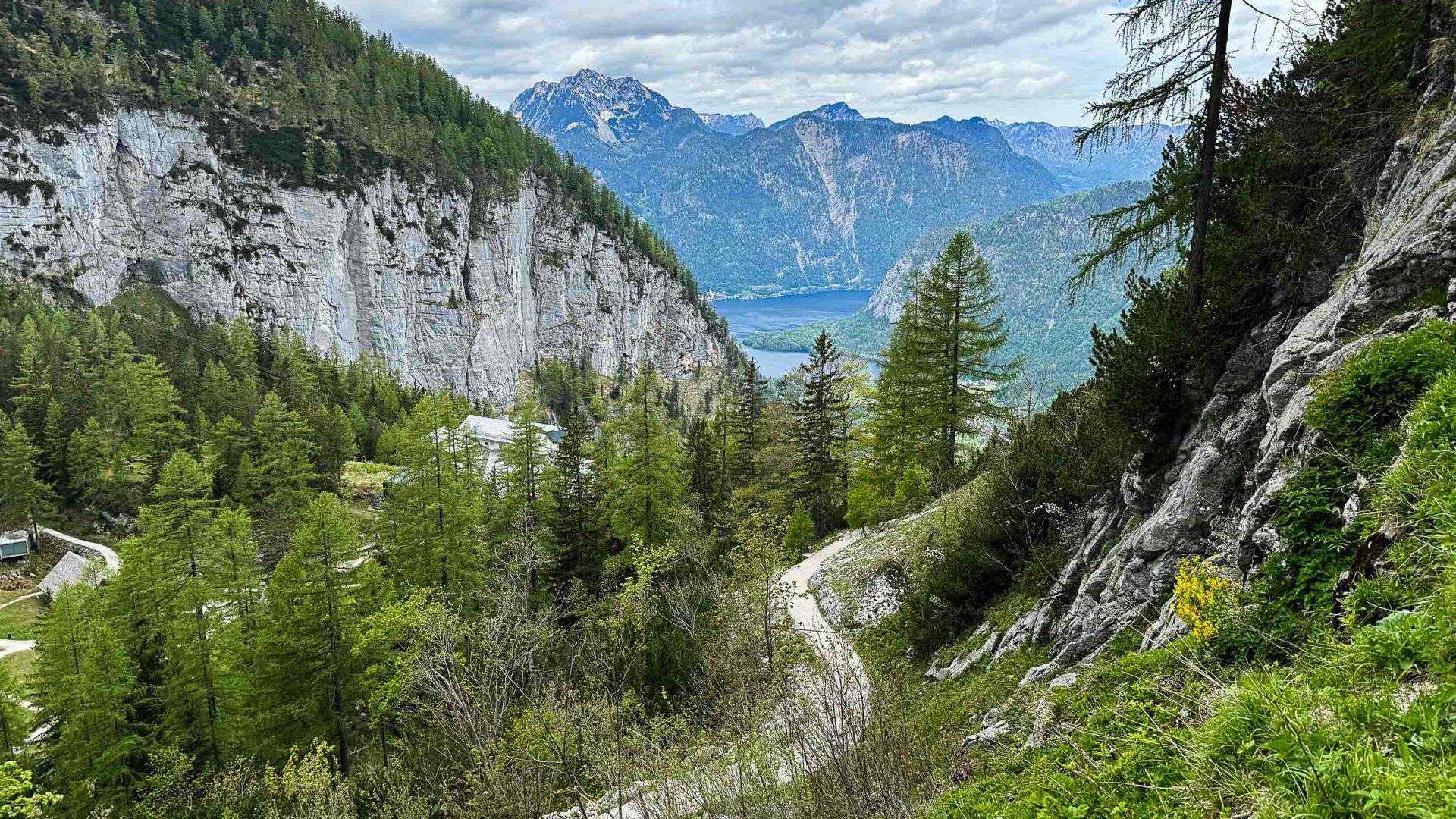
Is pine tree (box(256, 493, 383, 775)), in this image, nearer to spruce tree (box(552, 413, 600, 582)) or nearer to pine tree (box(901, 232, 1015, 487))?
spruce tree (box(552, 413, 600, 582))

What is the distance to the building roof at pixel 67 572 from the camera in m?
38.3

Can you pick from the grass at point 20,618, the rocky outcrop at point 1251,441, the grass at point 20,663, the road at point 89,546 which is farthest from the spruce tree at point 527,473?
the road at point 89,546

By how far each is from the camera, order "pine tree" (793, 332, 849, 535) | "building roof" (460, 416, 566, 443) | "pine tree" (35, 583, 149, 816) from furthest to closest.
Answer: "building roof" (460, 416, 566, 443)
"pine tree" (793, 332, 849, 535)
"pine tree" (35, 583, 149, 816)

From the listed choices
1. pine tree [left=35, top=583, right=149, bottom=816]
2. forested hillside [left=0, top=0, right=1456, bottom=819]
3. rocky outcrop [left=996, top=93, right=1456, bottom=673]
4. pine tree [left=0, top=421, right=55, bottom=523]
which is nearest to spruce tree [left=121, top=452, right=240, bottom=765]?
forested hillside [left=0, top=0, right=1456, bottom=819]

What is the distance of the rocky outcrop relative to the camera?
6684mm

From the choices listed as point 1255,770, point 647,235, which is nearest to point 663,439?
point 1255,770

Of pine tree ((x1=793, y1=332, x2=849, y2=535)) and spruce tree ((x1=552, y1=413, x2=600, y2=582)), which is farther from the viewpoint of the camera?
pine tree ((x1=793, y1=332, x2=849, y2=535))

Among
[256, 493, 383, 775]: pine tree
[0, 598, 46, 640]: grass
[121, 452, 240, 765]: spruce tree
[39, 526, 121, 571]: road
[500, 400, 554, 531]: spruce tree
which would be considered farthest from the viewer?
[39, 526, 121, 571]: road

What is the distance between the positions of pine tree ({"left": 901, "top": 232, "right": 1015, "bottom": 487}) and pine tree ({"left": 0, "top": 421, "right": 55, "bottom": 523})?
5531 centimetres

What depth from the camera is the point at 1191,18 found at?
31.4 feet

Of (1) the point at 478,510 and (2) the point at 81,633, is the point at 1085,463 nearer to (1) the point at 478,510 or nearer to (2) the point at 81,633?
(1) the point at 478,510

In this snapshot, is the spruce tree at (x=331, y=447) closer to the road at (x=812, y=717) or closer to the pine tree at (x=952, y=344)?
the road at (x=812, y=717)

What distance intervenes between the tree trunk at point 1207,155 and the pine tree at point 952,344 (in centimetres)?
1257

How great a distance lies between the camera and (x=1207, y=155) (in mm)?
9828
